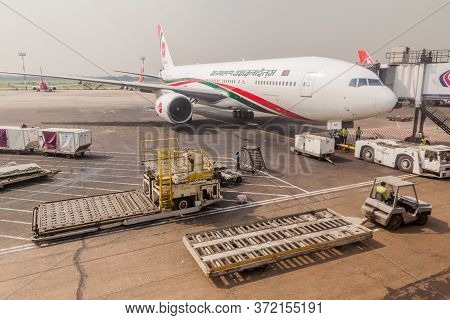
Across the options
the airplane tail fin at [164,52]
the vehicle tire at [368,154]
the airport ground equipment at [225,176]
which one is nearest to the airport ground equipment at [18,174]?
the airport ground equipment at [225,176]

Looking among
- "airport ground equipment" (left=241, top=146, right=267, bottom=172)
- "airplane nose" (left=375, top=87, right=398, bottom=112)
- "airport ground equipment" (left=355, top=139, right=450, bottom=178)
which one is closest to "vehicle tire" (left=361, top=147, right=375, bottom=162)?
"airport ground equipment" (left=355, top=139, right=450, bottom=178)

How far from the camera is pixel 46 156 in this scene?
2241 cm

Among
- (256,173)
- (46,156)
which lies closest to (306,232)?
(256,173)

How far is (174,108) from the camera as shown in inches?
1150

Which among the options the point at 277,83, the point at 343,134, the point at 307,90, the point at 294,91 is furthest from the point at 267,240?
the point at 277,83

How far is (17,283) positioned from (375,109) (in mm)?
20729

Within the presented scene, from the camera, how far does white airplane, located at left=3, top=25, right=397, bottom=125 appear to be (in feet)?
72.0

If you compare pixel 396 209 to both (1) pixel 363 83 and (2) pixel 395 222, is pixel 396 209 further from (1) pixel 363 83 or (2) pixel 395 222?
(1) pixel 363 83

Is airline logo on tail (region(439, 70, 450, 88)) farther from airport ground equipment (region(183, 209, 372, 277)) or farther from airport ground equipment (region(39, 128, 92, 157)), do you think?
airport ground equipment (region(39, 128, 92, 157))

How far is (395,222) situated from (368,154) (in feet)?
35.6

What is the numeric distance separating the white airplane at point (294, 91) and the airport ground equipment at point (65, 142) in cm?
854

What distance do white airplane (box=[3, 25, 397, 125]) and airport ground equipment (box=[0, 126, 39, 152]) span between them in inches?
399

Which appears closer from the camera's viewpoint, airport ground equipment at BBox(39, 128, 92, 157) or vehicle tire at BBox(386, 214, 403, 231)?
vehicle tire at BBox(386, 214, 403, 231)

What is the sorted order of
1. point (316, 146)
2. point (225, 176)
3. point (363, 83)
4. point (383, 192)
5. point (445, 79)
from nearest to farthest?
1. point (383, 192)
2. point (225, 176)
3. point (316, 146)
4. point (363, 83)
5. point (445, 79)
